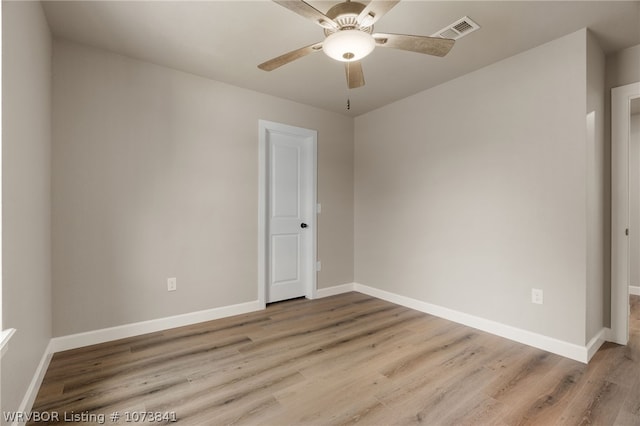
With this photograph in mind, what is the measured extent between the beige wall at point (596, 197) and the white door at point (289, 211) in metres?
2.66

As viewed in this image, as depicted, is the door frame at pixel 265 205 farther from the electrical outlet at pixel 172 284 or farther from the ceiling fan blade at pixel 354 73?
the ceiling fan blade at pixel 354 73

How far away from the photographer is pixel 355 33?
1.60 metres

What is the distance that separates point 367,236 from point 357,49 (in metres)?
2.77

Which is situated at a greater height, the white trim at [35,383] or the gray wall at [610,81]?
the gray wall at [610,81]

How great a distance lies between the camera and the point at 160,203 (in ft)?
9.30

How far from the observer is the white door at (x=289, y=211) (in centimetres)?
364

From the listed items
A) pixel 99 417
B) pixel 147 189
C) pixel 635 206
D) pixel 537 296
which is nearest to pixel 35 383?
pixel 99 417

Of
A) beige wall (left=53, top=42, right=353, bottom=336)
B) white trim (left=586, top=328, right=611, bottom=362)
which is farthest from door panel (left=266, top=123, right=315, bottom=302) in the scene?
white trim (left=586, top=328, right=611, bottom=362)

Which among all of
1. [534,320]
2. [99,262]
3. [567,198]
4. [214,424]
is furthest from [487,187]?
[99,262]

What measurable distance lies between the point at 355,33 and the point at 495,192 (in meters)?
1.98

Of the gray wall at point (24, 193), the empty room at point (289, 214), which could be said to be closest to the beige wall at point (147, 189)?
the empty room at point (289, 214)

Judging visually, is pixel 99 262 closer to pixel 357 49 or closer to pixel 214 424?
pixel 214 424

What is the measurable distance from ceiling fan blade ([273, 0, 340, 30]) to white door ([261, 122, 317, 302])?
1.97 meters

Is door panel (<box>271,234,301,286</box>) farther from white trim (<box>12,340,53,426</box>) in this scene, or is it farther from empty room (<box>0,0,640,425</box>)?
white trim (<box>12,340,53,426</box>)
